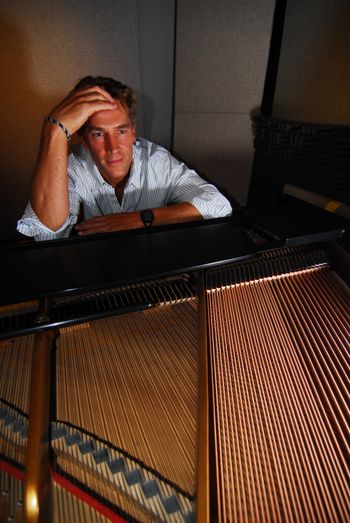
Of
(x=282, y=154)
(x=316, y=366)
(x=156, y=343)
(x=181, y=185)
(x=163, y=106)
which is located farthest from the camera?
(x=163, y=106)

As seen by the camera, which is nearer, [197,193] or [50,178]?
[50,178]

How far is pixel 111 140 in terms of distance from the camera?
1.65 m

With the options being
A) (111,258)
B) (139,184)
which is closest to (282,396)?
(111,258)

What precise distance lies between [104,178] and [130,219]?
2.04ft

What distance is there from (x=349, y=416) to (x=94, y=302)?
0.76 metres

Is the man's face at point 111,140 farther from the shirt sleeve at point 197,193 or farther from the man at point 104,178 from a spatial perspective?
the shirt sleeve at point 197,193

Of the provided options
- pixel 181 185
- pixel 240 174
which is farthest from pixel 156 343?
pixel 240 174

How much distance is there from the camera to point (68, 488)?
0.63 m

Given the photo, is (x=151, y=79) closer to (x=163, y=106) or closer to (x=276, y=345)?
(x=163, y=106)

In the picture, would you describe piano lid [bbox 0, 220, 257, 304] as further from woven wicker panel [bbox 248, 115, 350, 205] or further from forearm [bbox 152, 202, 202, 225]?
woven wicker panel [bbox 248, 115, 350, 205]

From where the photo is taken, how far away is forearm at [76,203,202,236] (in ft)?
4.75

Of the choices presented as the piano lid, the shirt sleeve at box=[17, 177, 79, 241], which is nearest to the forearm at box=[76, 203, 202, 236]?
the shirt sleeve at box=[17, 177, 79, 241]

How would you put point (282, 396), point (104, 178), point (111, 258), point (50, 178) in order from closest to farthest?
1. point (282, 396)
2. point (111, 258)
3. point (50, 178)
4. point (104, 178)

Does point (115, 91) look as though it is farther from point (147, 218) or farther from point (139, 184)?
point (147, 218)
